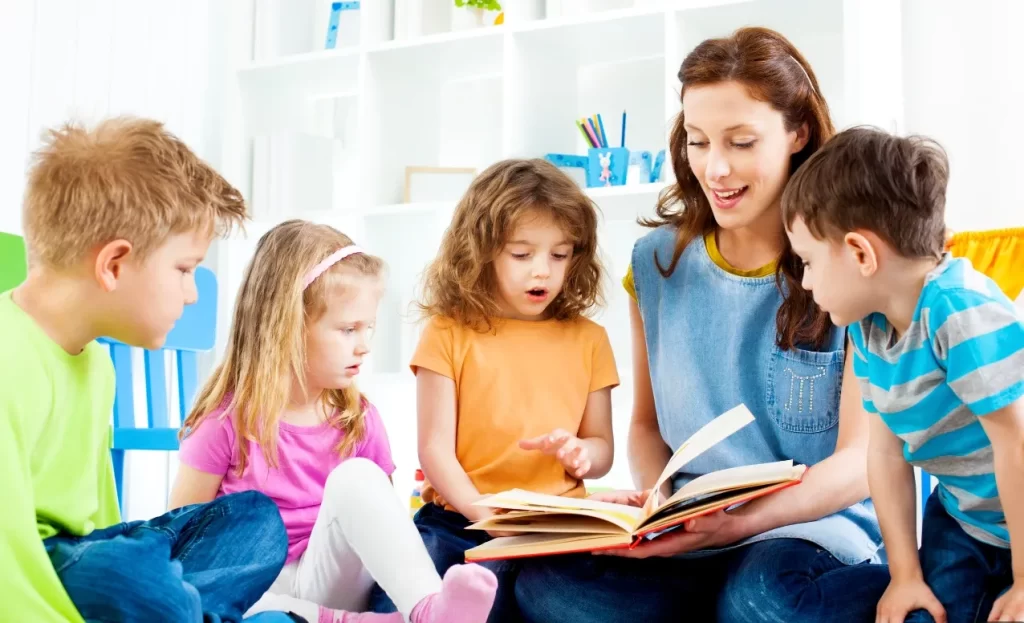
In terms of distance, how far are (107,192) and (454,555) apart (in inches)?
25.2

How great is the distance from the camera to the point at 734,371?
133cm

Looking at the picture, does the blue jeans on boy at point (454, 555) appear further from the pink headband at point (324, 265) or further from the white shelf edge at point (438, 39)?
the white shelf edge at point (438, 39)

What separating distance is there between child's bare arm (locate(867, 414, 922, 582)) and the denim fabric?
0.39 ft

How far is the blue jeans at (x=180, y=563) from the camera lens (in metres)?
0.90

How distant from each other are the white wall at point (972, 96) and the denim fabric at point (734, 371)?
0.96 meters

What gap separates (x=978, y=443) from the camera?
973mm

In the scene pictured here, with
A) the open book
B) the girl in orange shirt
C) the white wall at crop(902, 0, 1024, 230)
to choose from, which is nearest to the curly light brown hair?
the girl in orange shirt

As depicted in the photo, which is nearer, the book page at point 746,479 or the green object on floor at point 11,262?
the book page at point 746,479

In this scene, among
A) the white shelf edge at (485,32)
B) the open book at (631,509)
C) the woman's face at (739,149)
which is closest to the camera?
the open book at (631,509)

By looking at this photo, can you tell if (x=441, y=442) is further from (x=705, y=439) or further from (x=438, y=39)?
(x=438, y=39)

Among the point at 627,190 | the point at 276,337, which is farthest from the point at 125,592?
the point at 627,190

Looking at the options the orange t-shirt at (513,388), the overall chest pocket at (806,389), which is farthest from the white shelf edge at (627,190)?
the overall chest pocket at (806,389)

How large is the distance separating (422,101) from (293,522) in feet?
4.83

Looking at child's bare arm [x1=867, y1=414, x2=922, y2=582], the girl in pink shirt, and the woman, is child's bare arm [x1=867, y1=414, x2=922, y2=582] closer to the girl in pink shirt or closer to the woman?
the woman
